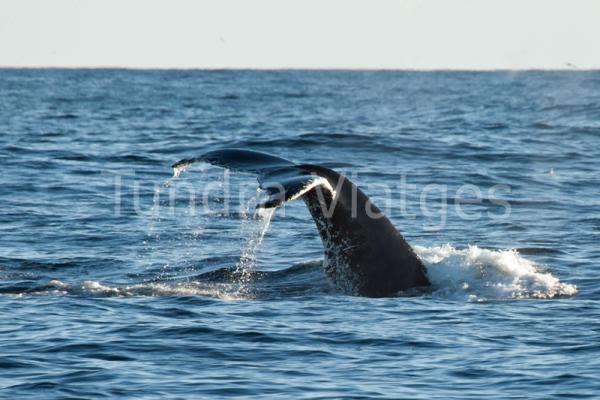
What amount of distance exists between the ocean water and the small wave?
29 mm

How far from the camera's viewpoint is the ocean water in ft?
26.0

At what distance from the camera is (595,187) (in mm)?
20047

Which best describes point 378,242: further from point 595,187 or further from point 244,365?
point 595,187

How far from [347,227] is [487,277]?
2.24 metres

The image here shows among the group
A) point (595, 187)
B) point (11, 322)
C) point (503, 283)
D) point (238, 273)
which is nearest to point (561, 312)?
point (503, 283)

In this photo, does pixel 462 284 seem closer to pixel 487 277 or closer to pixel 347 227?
pixel 487 277

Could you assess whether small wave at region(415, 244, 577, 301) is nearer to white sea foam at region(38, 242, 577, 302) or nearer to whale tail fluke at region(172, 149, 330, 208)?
white sea foam at region(38, 242, 577, 302)

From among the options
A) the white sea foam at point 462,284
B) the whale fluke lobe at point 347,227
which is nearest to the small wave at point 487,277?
the white sea foam at point 462,284

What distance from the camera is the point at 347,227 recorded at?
31.8 feet

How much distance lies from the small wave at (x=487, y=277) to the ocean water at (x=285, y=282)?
3 centimetres

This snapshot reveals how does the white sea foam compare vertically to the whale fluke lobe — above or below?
below

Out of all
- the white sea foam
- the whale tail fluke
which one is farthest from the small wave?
the whale tail fluke

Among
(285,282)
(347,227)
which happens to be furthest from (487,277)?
(347,227)

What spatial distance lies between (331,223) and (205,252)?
14.7 ft
